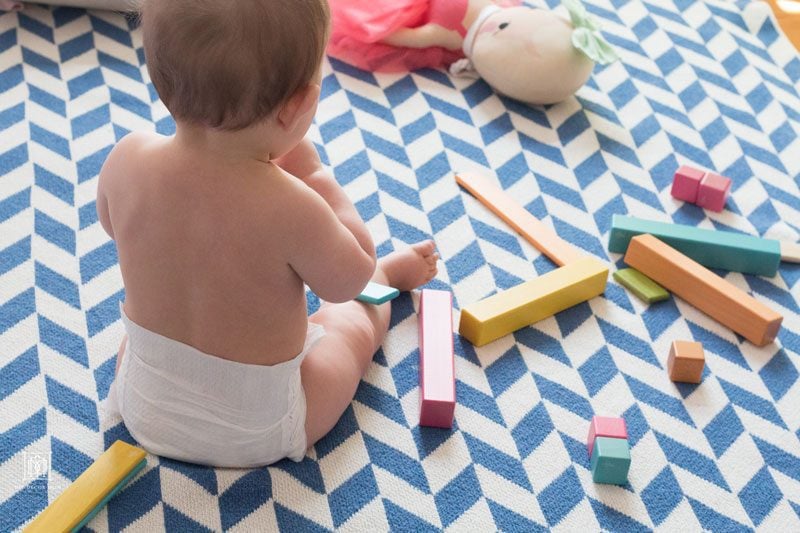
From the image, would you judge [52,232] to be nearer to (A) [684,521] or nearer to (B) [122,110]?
(B) [122,110]

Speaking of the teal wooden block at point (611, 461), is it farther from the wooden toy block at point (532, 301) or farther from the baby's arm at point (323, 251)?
the baby's arm at point (323, 251)

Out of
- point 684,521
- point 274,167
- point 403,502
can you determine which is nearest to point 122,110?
point 274,167

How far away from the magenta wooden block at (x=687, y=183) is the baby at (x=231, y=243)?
2.35ft

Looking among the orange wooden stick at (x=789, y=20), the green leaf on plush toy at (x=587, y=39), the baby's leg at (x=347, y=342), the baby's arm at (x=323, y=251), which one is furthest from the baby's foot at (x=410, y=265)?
the orange wooden stick at (x=789, y=20)

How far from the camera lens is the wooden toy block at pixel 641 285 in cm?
150

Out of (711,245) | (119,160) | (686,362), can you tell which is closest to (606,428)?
(686,362)

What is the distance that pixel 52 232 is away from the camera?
4.85 feet

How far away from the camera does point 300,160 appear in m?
1.19

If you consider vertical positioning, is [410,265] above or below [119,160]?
below

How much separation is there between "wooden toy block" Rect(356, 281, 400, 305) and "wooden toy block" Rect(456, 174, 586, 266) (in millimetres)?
297

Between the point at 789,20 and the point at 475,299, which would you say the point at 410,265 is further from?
the point at 789,20

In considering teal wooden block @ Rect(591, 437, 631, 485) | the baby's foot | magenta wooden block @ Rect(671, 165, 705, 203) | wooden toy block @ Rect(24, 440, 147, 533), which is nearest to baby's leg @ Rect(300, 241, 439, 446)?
the baby's foot

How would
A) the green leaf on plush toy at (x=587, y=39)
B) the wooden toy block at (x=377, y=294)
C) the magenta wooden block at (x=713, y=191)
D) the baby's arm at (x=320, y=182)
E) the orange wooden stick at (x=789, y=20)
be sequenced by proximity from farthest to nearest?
the orange wooden stick at (x=789, y=20)
the green leaf on plush toy at (x=587, y=39)
the magenta wooden block at (x=713, y=191)
the wooden toy block at (x=377, y=294)
the baby's arm at (x=320, y=182)

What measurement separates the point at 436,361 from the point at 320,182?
0.99 feet
